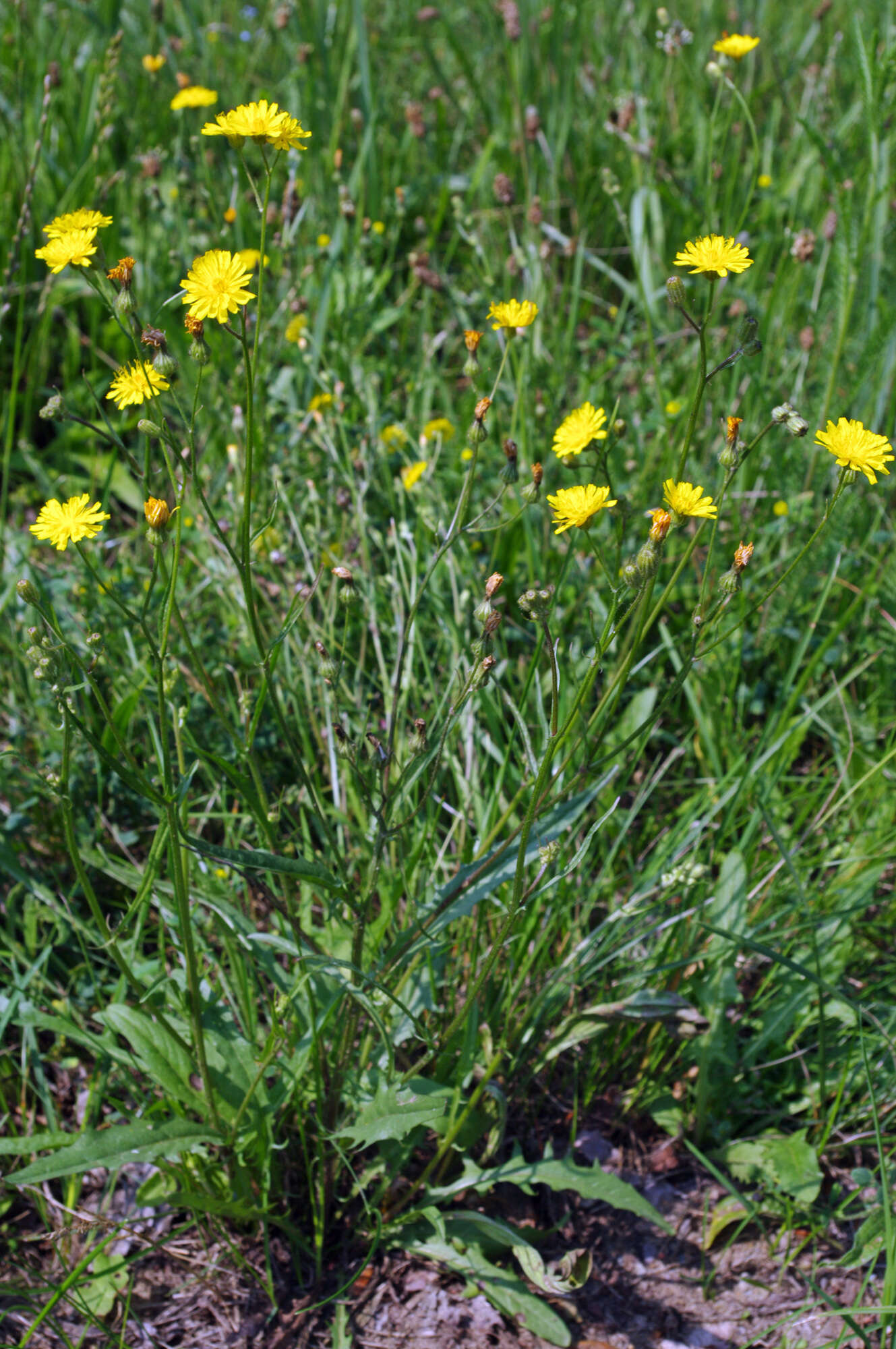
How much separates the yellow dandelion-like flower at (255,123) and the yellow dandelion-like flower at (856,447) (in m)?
0.69

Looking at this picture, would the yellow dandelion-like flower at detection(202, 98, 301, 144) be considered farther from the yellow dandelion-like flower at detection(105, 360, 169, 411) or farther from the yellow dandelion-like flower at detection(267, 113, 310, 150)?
the yellow dandelion-like flower at detection(105, 360, 169, 411)

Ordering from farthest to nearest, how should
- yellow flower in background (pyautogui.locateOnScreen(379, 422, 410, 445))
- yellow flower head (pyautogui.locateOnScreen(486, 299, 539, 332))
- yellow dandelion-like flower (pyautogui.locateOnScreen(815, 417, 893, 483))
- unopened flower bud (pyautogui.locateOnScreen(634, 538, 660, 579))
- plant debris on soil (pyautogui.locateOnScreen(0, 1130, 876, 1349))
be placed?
1. yellow flower in background (pyautogui.locateOnScreen(379, 422, 410, 445))
2. plant debris on soil (pyautogui.locateOnScreen(0, 1130, 876, 1349))
3. yellow flower head (pyautogui.locateOnScreen(486, 299, 539, 332))
4. yellow dandelion-like flower (pyautogui.locateOnScreen(815, 417, 893, 483))
5. unopened flower bud (pyautogui.locateOnScreen(634, 538, 660, 579))

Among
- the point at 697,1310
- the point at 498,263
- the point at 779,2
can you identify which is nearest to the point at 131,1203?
the point at 697,1310

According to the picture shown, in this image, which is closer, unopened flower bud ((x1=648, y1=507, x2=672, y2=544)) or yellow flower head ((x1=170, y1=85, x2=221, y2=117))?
unopened flower bud ((x1=648, y1=507, x2=672, y2=544))

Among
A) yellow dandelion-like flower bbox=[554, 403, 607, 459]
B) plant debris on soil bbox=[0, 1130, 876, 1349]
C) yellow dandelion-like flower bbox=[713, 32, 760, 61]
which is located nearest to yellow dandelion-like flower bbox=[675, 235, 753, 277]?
yellow dandelion-like flower bbox=[554, 403, 607, 459]

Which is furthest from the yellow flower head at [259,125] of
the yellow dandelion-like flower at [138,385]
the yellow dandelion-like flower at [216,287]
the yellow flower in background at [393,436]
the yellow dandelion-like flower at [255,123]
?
the yellow flower in background at [393,436]

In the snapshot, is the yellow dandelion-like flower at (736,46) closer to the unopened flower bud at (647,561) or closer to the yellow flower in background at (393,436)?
the yellow flower in background at (393,436)

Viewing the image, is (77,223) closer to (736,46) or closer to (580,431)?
(580,431)

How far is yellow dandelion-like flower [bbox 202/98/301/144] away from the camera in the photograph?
105 centimetres

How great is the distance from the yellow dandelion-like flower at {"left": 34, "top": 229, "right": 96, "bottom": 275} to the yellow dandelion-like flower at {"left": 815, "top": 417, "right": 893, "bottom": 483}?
84 cm

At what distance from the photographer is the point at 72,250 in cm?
109

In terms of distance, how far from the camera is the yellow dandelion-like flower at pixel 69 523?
1066 millimetres

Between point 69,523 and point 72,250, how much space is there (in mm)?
298

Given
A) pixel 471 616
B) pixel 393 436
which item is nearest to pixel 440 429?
pixel 393 436
